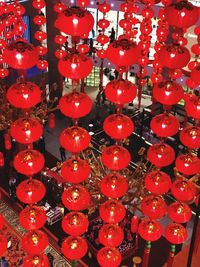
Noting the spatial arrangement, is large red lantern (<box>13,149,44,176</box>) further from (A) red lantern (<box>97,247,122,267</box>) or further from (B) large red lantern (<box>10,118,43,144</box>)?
(A) red lantern (<box>97,247,122,267</box>)

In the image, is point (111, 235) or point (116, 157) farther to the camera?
point (111, 235)

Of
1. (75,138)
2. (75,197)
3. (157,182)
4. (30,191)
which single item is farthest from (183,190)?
(30,191)

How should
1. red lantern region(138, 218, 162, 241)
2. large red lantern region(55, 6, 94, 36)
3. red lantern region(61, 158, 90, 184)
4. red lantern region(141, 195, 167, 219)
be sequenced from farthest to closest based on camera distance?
red lantern region(138, 218, 162, 241) → red lantern region(141, 195, 167, 219) → red lantern region(61, 158, 90, 184) → large red lantern region(55, 6, 94, 36)

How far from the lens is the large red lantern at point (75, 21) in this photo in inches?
136

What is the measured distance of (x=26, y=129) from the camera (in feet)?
13.0

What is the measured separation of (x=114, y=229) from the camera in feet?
15.6

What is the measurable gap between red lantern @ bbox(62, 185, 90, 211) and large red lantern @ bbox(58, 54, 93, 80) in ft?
4.03

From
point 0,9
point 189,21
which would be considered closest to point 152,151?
point 189,21

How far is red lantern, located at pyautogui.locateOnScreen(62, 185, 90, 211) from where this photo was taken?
442 cm

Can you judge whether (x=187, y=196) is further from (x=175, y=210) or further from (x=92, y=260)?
(x=92, y=260)

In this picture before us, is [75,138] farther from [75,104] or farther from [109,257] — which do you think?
[109,257]

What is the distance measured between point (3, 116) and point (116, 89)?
21.8 ft

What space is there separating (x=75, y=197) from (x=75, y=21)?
1.73 m

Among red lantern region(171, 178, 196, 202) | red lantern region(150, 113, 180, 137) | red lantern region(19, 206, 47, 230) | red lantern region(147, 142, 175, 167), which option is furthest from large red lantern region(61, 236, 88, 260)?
red lantern region(150, 113, 180, 137)
